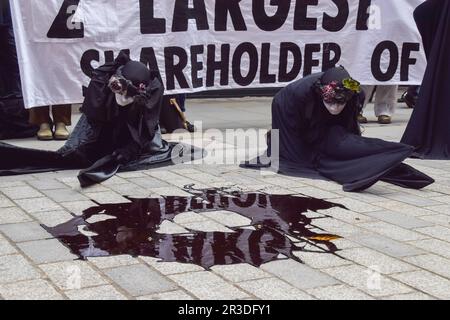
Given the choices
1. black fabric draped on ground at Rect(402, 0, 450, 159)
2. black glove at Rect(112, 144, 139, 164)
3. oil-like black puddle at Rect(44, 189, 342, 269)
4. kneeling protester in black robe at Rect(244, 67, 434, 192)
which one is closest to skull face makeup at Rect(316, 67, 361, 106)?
kneeling protester in black robe at Rect(244, 67, 434, 192)

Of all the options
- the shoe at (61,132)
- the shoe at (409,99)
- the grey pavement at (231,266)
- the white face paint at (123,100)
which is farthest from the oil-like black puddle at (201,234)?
the shoe at (409,99)

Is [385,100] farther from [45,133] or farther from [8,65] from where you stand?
[8,65]

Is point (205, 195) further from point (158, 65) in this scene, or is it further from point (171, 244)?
point (158, 65)

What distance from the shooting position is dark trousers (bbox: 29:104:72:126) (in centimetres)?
769

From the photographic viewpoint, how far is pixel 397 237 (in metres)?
4.35

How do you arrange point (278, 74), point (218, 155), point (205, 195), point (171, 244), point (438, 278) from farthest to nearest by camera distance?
point (278, 74), point (218, 155), point (205, 195), point (171, 244), point (438, 278)

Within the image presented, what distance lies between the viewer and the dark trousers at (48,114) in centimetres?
769

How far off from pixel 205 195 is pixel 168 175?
0.82 m

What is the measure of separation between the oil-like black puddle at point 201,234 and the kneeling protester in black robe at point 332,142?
715mm

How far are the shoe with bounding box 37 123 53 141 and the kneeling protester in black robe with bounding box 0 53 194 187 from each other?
1.38m

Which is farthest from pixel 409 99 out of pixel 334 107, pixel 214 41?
pixel 334 107

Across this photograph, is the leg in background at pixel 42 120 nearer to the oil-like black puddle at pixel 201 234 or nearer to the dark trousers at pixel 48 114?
the dark trousers at pixel 48 114

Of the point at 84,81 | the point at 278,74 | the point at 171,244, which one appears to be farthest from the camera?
the point at 278,74

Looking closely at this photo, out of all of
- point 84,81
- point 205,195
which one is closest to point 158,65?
point 84,81
